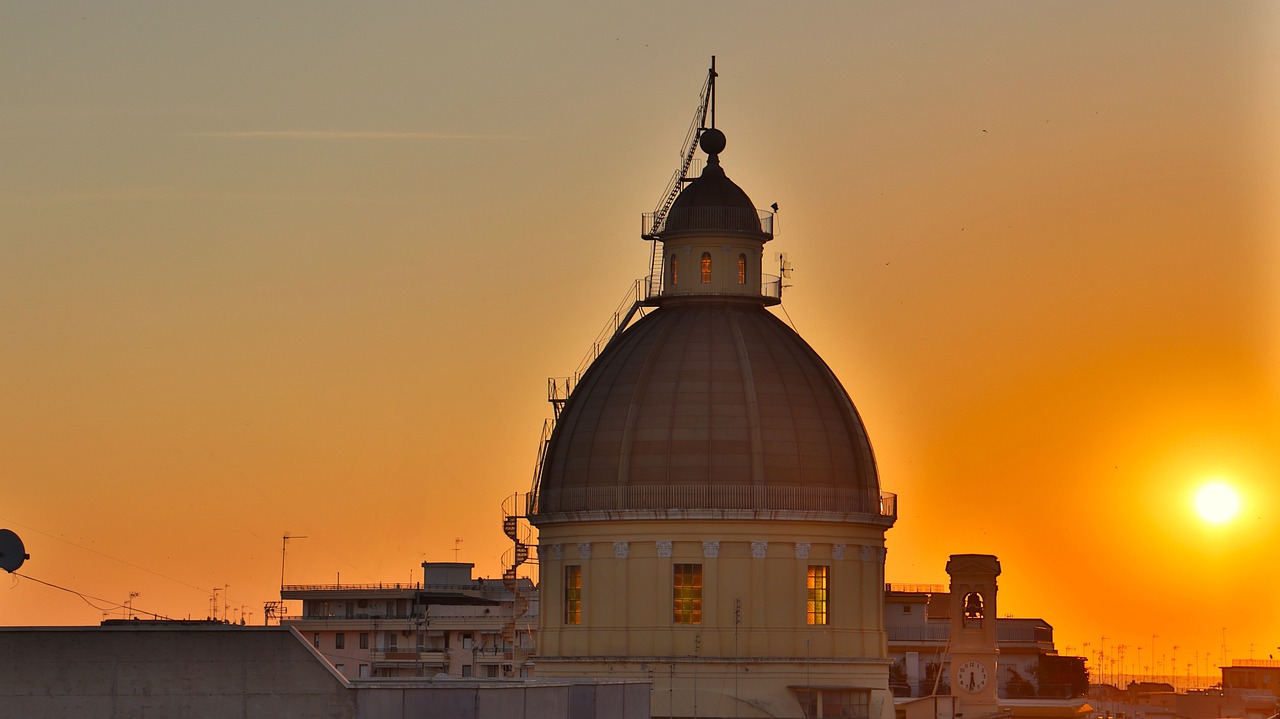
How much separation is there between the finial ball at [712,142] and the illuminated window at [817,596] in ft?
67.6

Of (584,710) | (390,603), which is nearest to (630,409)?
(584,710)

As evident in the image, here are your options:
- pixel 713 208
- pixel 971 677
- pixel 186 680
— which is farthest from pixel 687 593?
pixel 186 680

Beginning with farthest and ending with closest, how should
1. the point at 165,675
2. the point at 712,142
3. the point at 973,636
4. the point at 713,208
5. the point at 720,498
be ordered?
the point at 973,636 < the point at 712,142 < the point at 713,208 < the point at 720,498 < the point at 165,675

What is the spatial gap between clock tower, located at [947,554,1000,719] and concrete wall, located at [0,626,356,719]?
59982 millimetres

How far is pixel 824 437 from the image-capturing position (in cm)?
10612

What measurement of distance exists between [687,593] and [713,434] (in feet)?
21.6

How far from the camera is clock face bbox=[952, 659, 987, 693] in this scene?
11906 centimetres

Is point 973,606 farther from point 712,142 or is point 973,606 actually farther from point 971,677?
point 712,142

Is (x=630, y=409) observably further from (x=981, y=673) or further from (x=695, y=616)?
(x=981, y=673)

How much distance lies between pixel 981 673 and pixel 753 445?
21400 mm

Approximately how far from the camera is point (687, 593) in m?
106

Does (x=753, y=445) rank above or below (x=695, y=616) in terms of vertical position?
above

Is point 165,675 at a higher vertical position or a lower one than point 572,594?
lower

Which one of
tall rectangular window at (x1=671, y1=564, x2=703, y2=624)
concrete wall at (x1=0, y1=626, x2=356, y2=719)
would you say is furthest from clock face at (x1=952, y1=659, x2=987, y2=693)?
concrete wall at (x1=0, y1=626, x2=356, y2=719)
